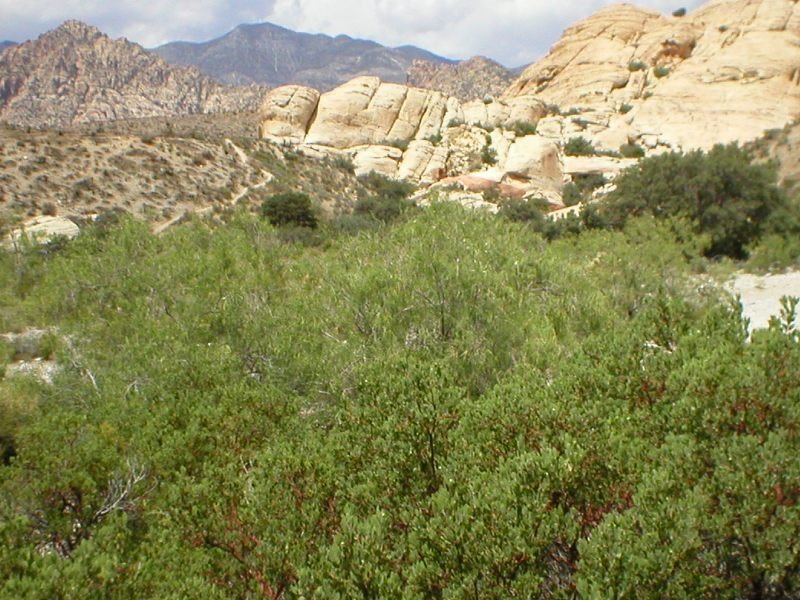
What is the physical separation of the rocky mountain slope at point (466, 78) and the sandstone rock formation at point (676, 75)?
37.1 meters

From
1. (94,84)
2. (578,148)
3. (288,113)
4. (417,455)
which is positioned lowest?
(417,455)

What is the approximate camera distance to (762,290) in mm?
20984

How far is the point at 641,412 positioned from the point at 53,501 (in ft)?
16.8

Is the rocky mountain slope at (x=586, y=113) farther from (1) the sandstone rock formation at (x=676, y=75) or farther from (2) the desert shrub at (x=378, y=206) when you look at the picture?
(2) the desert shrub at (x=378, y=206)

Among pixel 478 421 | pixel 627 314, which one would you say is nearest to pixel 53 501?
pixel 478 421

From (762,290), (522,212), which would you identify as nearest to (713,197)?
(762,290)

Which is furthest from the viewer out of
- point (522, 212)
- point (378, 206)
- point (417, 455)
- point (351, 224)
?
point (378, 206)

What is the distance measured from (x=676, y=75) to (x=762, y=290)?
109 ft

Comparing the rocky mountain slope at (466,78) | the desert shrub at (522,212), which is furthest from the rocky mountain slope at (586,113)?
the rocky mountain slope at (466,78)

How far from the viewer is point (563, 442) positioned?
16.4 feet

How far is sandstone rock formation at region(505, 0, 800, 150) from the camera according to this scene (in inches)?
1730

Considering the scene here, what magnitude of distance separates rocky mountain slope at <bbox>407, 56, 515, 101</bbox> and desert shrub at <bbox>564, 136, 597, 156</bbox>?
51.4 metres

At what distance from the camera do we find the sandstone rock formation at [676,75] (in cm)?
4394

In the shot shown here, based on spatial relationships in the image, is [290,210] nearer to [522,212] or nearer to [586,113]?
[522,212]
